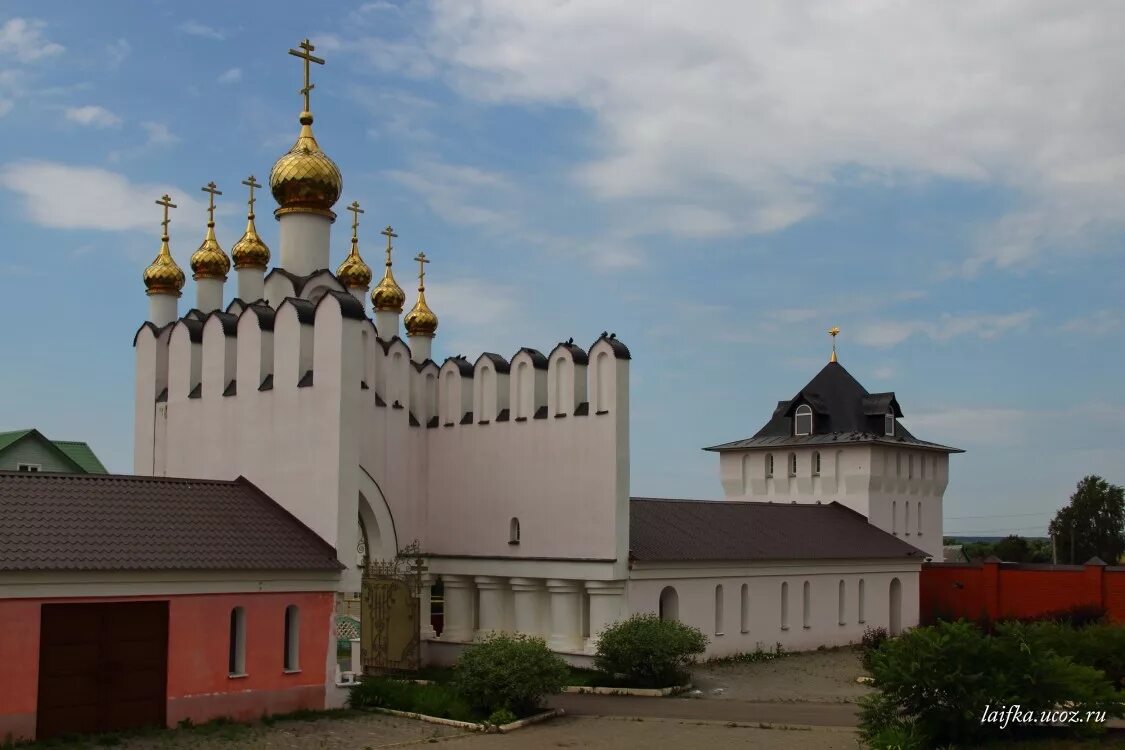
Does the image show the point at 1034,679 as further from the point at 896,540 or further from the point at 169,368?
the point at 896,540

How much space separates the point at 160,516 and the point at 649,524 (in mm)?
12052

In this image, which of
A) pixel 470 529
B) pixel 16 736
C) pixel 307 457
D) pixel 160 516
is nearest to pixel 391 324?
pixel 470 529

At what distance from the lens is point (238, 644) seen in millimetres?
18344

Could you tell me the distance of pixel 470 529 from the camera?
26938 millimetres

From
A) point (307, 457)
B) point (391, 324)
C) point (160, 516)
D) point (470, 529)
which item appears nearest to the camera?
point (160, 516)

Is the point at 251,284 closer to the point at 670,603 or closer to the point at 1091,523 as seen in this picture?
the point at 670,603

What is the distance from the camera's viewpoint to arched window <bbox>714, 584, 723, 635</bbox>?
1069 inches

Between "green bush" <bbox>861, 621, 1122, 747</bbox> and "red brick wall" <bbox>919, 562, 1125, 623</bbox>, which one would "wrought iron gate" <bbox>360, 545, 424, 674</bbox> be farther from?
"red brick wall" <bbox>919, 562, 1125, 623</bbox>

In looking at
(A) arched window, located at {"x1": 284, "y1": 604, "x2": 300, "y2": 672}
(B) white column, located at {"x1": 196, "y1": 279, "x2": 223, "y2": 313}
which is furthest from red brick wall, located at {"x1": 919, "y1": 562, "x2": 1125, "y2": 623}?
(B) white column, located at {"x1": 196, "y1": 279, "x2": 223, "y2": 313}

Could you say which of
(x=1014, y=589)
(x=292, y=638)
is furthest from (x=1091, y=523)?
(x=292, y=638)

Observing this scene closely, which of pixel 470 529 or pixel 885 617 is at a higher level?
pixel 470 529

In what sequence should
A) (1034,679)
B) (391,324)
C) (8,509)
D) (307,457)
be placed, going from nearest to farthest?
(1034,679) < (8,509) < (307,457) < (391,324)

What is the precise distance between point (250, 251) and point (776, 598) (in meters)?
14.6

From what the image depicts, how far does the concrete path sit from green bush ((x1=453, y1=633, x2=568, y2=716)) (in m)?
1.03
